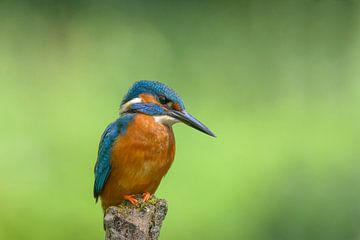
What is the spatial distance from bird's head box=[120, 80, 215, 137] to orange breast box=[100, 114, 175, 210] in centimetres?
3

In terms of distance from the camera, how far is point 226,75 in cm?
516

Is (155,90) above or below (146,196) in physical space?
above

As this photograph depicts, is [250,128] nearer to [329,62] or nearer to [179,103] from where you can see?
[329,62]

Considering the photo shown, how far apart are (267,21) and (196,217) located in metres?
2.52

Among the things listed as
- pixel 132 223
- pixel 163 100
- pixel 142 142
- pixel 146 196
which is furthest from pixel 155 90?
pixel 132 223

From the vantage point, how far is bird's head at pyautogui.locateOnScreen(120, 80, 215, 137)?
2562 mm

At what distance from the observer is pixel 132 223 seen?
6.70 ft

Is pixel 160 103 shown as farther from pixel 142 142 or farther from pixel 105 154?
pixel 105 154

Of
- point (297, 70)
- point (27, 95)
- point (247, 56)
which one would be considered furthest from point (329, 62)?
point (27, 95)

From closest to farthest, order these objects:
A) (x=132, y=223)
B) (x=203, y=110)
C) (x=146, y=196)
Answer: (x=132, y=223), (x=146, y=196), (x=203, y=110)

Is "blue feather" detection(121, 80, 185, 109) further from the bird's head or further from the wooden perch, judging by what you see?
the wooden perch

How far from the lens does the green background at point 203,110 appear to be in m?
3.85

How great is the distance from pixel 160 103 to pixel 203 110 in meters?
1.84

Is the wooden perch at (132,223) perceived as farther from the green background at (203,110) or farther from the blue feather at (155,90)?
the green background at (203,110)
